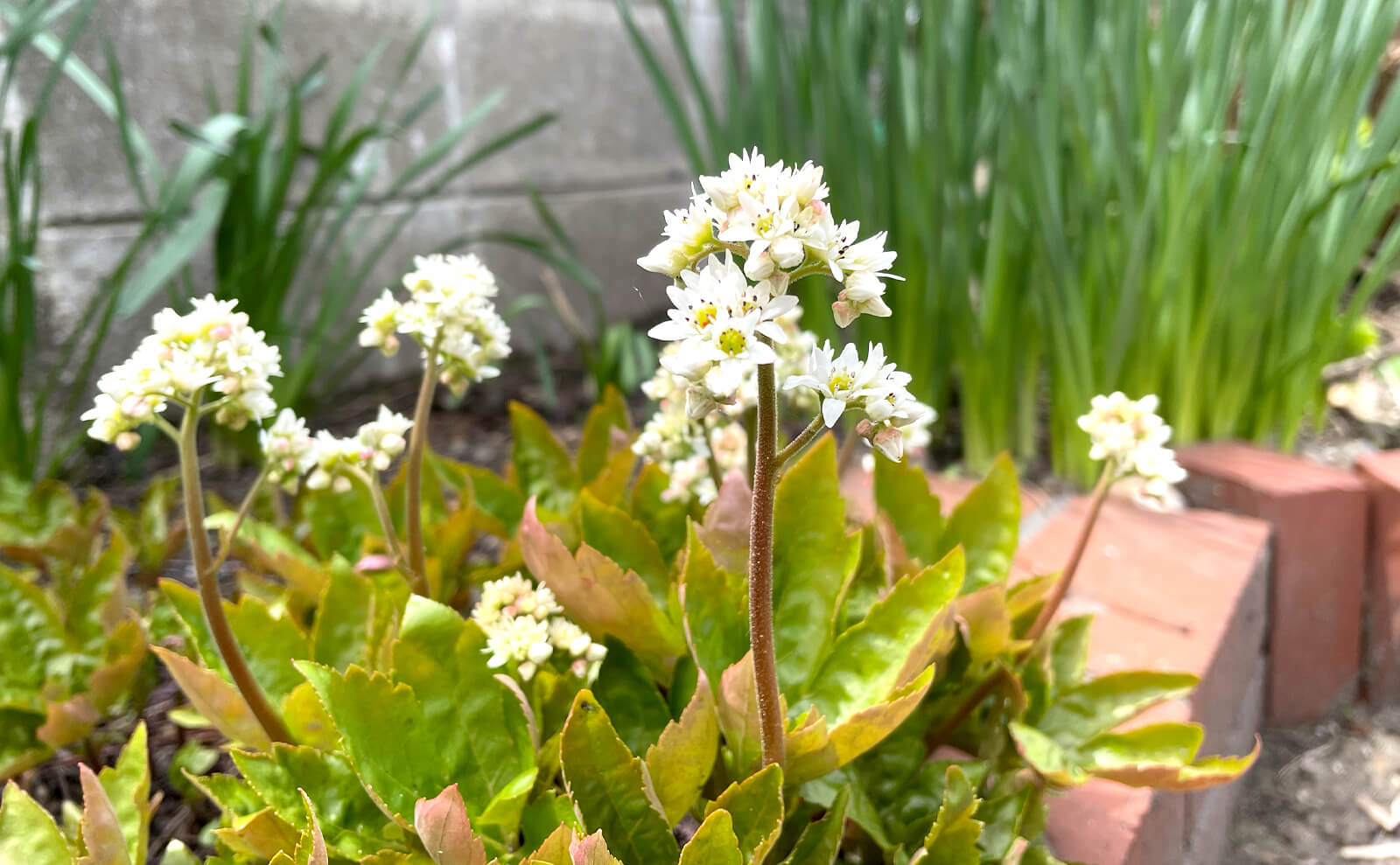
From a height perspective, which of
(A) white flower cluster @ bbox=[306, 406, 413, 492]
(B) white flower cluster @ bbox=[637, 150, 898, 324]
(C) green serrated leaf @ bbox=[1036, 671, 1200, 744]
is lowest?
(C) green serrated leaf @ bbox=[1036, 671, 1200, 744]

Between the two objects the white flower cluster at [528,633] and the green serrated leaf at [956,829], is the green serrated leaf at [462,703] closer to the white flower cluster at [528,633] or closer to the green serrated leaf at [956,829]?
the white flower cluster at [528,633]

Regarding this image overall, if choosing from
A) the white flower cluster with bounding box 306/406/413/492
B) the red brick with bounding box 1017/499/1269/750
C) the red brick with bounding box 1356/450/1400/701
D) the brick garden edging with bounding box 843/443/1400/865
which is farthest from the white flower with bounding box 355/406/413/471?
the red brick with bounding box 1356/450/1400/701

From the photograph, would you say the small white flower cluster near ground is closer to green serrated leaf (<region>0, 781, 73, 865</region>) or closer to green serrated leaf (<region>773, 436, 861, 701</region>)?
green serrated leaf (<region>773, 436, 861, 701</region>)

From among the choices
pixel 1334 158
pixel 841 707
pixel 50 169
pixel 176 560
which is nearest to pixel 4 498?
pixel 176 560

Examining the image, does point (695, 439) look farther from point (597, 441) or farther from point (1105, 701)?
point (1105, 701)

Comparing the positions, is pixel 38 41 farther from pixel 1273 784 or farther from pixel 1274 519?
pixel 1273 784

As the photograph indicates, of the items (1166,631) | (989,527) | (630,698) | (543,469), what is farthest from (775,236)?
(1166,631)
